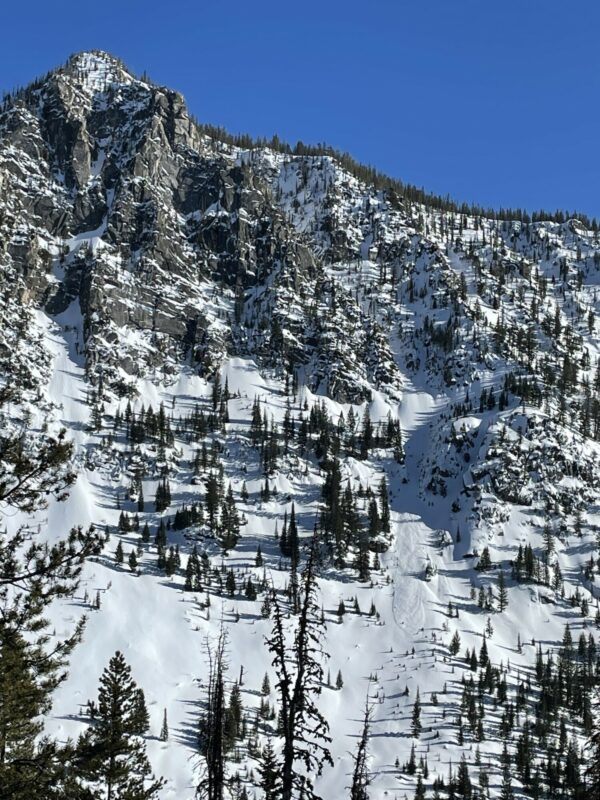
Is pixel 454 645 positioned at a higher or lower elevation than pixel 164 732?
higher

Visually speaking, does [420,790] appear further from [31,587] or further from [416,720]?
[31,587]

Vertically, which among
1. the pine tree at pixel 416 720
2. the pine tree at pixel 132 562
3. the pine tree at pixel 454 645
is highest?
the pine tree at pixel 132 562

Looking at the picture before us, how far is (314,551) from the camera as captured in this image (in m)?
23.1

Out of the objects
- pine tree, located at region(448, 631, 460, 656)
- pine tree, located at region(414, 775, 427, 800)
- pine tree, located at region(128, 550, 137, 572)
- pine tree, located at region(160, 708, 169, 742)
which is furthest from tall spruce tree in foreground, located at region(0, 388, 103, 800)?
pine tree, located at region(128, 550, 137, 572)

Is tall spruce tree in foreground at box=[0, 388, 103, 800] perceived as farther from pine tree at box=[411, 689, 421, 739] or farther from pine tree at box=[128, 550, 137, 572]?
pine tree at box=[128, 550, 137, 572]

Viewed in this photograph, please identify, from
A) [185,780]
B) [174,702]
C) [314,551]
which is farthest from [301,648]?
[174,702]

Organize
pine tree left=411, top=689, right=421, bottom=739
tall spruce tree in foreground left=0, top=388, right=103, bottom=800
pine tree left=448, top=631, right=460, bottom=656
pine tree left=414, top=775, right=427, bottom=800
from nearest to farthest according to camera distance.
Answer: tall spruce tree in foreground left=0, top=388, right=103, bottom=800, pine tree left=414, top=775, right=427, bottom=800, pine tree left=411, top=689, right=421, bottom=739, pine tree left=448, top=631, right=460, bottom=656

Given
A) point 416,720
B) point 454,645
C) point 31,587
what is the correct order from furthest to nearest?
1. point 454,645
2. point 416,720
3. point 31,587

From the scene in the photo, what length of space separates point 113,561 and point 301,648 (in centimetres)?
18335

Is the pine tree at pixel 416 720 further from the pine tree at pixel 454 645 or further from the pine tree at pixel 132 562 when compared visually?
the pine tree at pixel 132 562

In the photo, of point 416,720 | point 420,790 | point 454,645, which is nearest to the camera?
point 420,790

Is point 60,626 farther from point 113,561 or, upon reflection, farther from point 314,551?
point 314,551

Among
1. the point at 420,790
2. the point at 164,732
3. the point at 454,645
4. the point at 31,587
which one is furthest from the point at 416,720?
the point at 31,587

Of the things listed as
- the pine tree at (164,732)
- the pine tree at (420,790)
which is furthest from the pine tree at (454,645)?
the pine tree at (164,732)
